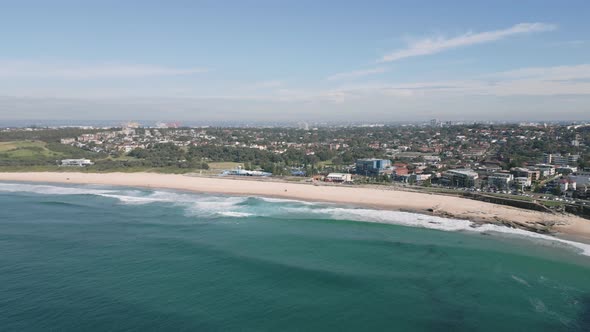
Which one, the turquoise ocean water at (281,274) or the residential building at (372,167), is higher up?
the residential building at (372,167)

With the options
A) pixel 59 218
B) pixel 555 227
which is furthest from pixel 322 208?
pixel 59 218

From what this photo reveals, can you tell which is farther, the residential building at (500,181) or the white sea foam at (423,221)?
the residential building at (500,181)

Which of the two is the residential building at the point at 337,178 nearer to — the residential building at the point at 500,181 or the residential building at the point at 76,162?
the residential building at the point at 500,181

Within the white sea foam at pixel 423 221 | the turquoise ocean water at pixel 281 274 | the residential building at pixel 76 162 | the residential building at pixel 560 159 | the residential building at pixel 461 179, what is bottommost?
the turquoise ocean water at pixel 281 274

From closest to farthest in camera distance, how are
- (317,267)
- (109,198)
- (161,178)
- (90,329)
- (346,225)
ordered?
(90,329), (317,267), (346,225), (109,198), (161,178)

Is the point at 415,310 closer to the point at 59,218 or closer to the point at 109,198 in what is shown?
the point at 59,218

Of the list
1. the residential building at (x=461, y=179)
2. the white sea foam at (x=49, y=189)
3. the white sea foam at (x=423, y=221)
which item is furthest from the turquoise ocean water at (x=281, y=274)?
the residential building at (x=461, y=179)
